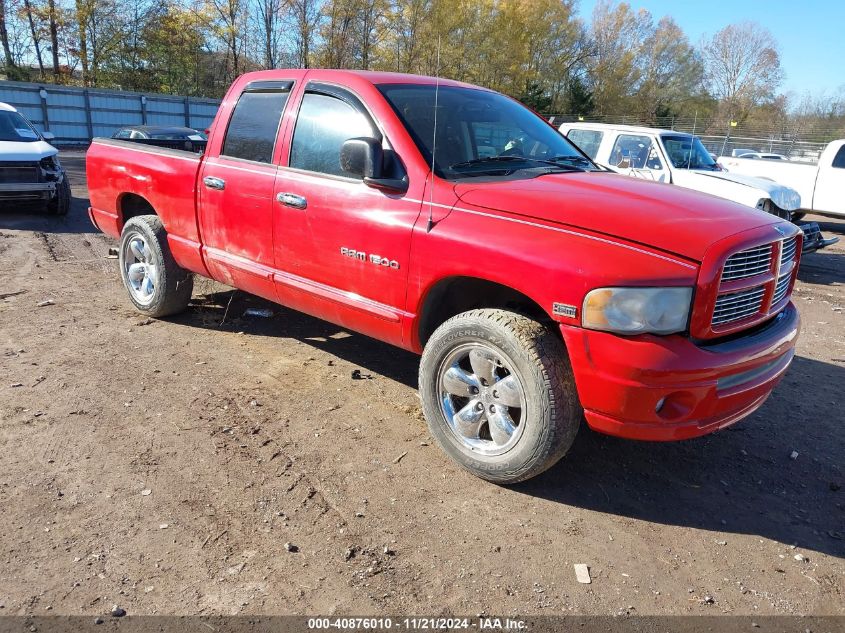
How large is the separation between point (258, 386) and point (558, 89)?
5819cm

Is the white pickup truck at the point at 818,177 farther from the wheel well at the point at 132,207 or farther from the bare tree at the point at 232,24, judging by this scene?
the bare tree at the point at 232,24

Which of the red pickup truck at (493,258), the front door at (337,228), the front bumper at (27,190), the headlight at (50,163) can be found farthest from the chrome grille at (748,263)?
the headlight at (50,163)

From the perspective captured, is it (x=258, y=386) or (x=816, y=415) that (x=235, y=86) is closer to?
(x=258, y=386)

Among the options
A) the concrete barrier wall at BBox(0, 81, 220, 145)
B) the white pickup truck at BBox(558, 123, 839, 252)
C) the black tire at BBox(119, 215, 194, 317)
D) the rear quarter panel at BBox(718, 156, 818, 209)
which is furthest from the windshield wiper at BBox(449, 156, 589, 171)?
the concrete barrier wall at BBox(0, 81, 220, 145)

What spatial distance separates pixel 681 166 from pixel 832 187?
15.4ft

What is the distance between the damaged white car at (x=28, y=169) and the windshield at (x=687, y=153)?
9.66 m

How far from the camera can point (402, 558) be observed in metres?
2.76

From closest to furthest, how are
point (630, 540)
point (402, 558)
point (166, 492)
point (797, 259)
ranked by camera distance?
1. point (402, 558)
2. point (630, 540)
3. point (166, 492)
4. point (797, 259)

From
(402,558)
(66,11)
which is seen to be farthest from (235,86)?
(66,11)

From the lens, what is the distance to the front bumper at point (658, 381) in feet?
9.00

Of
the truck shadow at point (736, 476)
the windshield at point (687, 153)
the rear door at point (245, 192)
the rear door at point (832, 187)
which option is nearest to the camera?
the truck shadow at point (736, 476)

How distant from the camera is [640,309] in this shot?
273 centimetres

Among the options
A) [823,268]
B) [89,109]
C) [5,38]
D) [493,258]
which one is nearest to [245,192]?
[493,258]

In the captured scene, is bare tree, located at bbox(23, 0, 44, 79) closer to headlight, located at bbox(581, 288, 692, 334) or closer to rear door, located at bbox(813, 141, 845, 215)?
rear door, located at bbox(813, 141, 845, 215)
